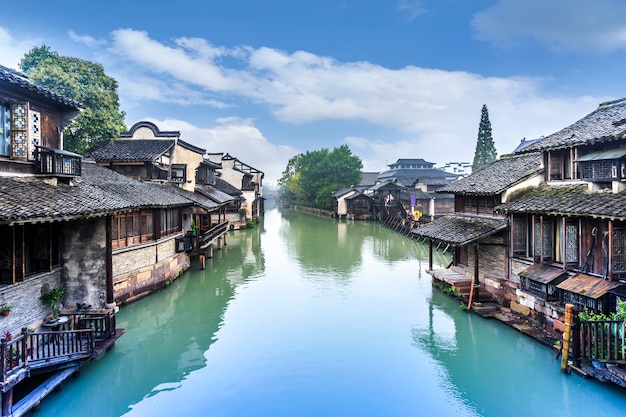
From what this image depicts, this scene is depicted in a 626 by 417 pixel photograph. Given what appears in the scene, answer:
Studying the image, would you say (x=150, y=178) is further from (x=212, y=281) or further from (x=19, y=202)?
(x=19, y=202)

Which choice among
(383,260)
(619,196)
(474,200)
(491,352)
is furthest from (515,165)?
(383,260)

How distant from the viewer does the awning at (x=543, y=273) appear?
12.4 meters

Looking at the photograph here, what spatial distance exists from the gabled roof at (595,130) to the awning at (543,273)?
415cm

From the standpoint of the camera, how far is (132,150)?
982 inches

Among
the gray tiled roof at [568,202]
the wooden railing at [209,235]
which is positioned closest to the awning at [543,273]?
the gray tiled roof at [568,202]

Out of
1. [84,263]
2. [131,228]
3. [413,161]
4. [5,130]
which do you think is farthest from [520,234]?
[413,161]

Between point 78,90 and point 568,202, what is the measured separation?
2784 cm

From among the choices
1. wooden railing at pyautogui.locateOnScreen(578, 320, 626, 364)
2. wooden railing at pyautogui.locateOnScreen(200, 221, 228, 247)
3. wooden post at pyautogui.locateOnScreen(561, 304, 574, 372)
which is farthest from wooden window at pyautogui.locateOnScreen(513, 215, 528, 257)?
wooden railing at pyautogui.locateOnScreen(200, 221, 228, 247)

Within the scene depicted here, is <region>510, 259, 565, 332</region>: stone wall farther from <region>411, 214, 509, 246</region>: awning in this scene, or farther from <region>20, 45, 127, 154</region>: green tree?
<region>20, 45, 127, 154</region>: green tree

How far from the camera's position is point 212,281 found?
22297mm

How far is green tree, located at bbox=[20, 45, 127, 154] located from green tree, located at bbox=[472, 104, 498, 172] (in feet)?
183

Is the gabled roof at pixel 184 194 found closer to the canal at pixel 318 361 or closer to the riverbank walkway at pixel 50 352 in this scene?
the canal at pixel 318 361

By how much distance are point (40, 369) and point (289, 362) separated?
6.34 m

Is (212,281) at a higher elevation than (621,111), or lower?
lower
